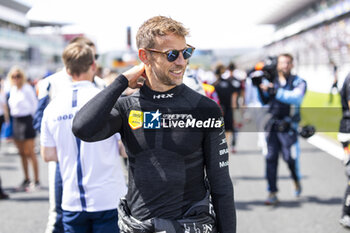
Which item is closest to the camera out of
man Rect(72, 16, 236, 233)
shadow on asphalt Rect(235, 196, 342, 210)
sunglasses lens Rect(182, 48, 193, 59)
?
man Rect(72, 16, 236, 233)

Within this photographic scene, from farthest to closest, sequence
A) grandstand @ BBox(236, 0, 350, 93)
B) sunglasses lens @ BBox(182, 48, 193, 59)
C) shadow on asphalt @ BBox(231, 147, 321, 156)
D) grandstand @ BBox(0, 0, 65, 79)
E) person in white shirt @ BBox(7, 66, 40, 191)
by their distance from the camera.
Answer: grandstand @ BBox(0, 0, 65, 79), grandstand @ BBox(236, 0, 350, 93), shadow on asphalt @ BBox(231, 147, 321, 156), person in white shirt @ BBox(7, 66, 40, 191), sunglasses lens @ BBox(182, 48, 193, 59)

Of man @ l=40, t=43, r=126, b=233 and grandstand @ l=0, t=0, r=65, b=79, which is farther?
grandstand @ l=0, t=0, r=65, b=79

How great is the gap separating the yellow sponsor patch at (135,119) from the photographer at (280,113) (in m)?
4.14

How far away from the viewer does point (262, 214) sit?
559 centimetres

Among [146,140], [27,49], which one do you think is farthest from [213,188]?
[27,49]

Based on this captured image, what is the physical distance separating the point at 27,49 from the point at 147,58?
74.9m

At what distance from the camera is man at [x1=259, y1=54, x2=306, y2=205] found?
5977 mm

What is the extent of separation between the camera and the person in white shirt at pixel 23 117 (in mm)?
7270

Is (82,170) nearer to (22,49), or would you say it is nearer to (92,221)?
(92,221)

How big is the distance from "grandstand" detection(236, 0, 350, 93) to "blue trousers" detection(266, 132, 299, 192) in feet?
61.4

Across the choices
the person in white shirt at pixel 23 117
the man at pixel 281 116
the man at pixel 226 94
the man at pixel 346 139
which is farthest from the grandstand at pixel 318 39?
the man at pixel 346 139

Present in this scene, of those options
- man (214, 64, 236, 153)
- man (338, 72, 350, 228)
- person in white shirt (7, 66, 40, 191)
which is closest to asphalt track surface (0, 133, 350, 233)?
man (338, 72, 350, 228)

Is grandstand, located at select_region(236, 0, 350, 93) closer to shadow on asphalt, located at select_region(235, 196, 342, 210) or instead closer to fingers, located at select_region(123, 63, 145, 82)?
shadow on asphalt, located at select_region(235, 196, 342, 210)

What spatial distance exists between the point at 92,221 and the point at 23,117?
5.18 m
